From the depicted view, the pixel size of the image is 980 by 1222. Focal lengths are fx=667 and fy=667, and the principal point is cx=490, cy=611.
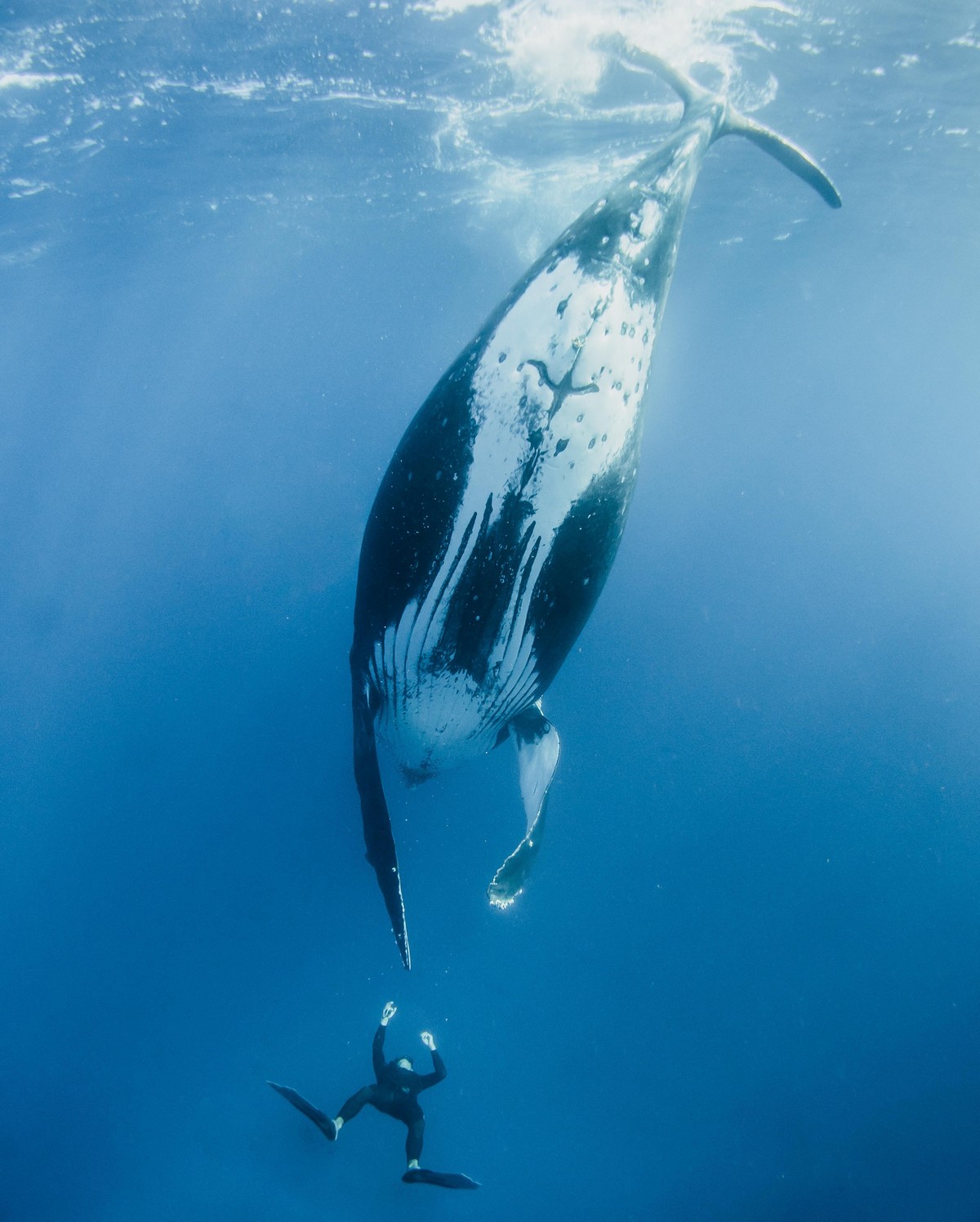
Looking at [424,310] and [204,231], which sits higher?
[424,310]

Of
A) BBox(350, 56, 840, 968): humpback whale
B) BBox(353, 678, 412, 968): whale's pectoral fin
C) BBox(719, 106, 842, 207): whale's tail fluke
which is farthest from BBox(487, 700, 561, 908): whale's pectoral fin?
BBox(719, 106, 842, 207): whale's tail fluke

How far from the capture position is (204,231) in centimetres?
2573

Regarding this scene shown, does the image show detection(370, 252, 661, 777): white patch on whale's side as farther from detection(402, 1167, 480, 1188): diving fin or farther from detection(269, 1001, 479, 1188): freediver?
detection(402, 1167, 480, 1188): diving fin

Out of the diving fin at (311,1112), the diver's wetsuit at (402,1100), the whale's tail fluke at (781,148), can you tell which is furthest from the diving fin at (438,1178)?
the whale's tail fluke at (781,148)

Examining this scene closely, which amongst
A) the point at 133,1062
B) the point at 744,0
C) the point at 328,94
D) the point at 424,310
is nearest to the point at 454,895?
the point at 133,1062

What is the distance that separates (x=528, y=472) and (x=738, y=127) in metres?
2.52

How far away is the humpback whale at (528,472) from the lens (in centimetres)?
275

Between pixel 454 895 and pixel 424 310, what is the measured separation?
152 ft

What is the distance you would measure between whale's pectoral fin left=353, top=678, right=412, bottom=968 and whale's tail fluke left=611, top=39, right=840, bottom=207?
12.8 feet

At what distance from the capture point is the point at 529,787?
4.95m

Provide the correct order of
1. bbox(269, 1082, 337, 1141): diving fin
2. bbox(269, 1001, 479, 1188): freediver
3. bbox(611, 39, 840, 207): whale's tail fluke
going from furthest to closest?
1. bbox(269, 1001, 479, 1188): freediver
2. bbox(269, 1082, 337, 1141): diving fin
3. bbox(611, 39, 840, 207): whale's tail fluke

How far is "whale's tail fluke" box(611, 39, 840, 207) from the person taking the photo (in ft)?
11.9

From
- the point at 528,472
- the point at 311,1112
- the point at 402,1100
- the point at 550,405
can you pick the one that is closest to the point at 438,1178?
the point at 402,1100

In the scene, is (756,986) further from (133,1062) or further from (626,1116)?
(133,1062)
